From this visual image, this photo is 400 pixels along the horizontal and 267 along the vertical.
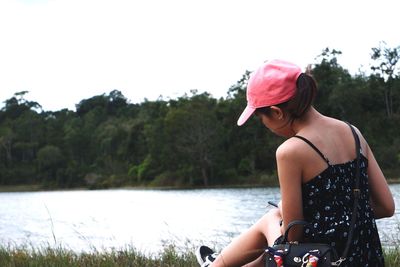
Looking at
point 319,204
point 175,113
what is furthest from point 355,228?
point 175,113

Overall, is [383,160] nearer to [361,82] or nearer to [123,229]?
[361,82]

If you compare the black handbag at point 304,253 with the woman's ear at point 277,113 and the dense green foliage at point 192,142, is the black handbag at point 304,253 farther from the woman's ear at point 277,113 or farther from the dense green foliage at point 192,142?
the dense green foliage at point 192,142

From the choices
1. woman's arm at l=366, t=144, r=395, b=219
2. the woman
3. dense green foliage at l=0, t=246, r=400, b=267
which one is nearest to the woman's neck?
the woman

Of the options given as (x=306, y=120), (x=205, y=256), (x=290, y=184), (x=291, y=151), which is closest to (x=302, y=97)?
(x=306, y=120)

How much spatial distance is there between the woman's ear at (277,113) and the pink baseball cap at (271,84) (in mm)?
21

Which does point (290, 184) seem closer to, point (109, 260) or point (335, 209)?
point (335, 209)

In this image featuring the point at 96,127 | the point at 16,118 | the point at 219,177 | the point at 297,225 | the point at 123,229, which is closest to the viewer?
the point at 297,225

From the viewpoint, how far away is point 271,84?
2541 millimetres

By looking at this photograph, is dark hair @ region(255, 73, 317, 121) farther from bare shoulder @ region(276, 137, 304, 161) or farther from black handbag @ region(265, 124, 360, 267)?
black handbag @ region(265, 124, 360, 267)

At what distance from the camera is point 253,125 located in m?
47.8

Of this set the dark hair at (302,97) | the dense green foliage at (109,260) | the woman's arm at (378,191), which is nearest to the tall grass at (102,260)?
the dense green foliage at (109,260)

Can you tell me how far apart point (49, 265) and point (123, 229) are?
30.5 ft

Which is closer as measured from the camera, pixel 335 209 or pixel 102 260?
pixel 335 209

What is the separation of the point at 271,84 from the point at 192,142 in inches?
1911
